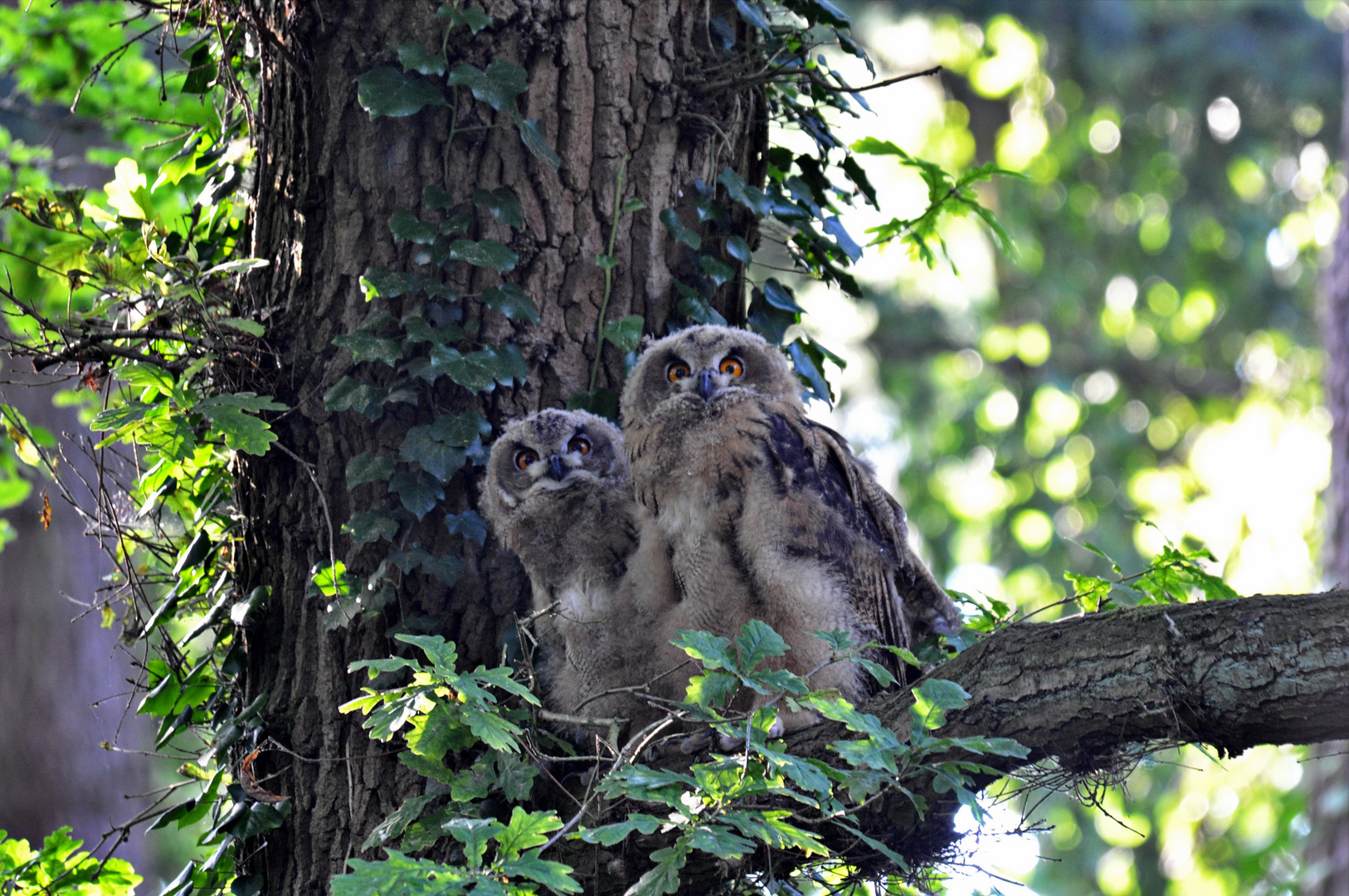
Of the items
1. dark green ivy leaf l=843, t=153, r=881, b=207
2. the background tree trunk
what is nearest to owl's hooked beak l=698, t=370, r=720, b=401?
dark green ivy leaf l=843, t=153, r=881, b=207

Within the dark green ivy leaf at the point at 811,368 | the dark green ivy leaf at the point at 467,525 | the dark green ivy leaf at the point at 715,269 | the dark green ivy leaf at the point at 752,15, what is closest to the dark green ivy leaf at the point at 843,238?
the dark green ivy leaf at the point at 811,368

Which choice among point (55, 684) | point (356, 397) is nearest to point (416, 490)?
point (356, 397)

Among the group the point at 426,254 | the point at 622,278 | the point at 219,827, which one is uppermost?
the point at 622,278

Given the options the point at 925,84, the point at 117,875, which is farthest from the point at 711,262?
the point at 925,84

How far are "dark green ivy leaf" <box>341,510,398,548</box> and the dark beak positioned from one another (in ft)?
2.76

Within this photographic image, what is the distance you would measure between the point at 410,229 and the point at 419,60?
42 centimetres

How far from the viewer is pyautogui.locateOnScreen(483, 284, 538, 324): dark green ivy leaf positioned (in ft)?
9.48

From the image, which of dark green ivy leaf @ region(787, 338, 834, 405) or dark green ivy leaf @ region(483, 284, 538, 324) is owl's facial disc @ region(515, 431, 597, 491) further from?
dark green ivy leaf @ region(787, 338, 834, 405)

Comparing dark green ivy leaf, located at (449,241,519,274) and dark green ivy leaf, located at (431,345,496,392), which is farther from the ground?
dark green ivy leaf, located at (449,241,519,274)

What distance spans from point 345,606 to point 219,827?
0.61 m

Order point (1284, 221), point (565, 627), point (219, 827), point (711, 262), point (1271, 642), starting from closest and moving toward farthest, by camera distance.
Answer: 1. point (1271, 642)
2. point (219, 827)
3. point (565, 627)
4. point (711, 262)
5. point (1284, 221)

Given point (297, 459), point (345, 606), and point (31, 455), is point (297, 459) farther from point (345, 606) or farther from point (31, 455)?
point (31, 455)

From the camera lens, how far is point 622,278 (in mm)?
3098

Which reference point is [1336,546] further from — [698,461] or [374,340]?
[374,340]
